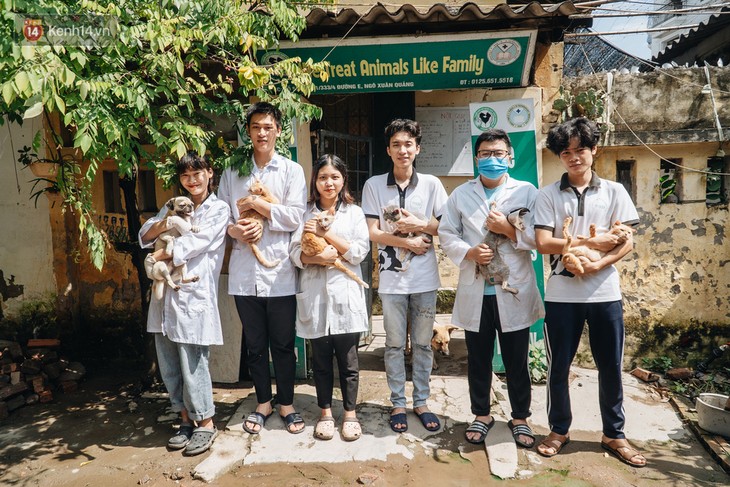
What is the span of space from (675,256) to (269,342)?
4592mm

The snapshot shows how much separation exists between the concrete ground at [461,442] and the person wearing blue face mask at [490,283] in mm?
243

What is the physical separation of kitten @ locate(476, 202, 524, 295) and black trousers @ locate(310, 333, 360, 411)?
3.54ft

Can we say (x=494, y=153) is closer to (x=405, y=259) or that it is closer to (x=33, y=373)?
(x=405, y=259)

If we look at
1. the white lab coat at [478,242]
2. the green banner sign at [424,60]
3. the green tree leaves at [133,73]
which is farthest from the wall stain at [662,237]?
the green tree leaves at [133,73]

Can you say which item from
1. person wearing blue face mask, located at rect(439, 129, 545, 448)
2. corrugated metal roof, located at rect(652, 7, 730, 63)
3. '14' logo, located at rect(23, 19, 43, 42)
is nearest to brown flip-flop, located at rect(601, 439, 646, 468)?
person wearing blue face mask, located at rect(439, 129, 545, 448)

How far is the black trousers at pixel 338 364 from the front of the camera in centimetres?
368

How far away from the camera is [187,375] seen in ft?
12.0

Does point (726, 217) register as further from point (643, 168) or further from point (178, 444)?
point (178, 444)

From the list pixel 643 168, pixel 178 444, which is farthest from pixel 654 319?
pixel 178 444

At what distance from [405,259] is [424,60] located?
2315 mm

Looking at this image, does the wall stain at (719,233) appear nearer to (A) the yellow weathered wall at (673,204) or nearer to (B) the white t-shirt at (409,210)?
(A) the yellow weathered wall at (673,204)

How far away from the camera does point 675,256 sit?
18.1 feet

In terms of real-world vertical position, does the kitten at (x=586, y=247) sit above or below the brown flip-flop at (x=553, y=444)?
above

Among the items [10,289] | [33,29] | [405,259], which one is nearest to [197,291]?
[405,259]
